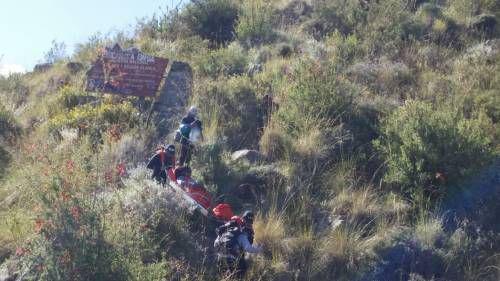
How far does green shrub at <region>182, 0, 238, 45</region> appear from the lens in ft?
56.3

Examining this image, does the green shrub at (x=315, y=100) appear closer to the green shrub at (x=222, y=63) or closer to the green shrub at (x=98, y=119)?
the green shrub at (x=222, y=63)

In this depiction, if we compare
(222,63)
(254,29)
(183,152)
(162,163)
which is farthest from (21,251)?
(254,29)

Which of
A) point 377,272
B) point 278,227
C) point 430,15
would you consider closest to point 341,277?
point 377,272

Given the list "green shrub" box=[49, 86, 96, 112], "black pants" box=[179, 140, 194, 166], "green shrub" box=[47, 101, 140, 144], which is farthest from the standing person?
"green shrub" box=[49, 86, 96, 112]

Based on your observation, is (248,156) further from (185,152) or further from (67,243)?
(67,243)

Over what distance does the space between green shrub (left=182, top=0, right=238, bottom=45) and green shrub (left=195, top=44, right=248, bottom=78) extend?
217 cm

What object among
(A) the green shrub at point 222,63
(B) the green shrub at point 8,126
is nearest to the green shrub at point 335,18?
(A) the green shrub at point 222,63

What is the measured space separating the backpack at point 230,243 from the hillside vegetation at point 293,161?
319 mm

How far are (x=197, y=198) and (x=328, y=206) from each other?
1.94 meters

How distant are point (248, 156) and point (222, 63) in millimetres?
4067

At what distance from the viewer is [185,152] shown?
1040 centimetres

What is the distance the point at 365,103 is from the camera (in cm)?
1205

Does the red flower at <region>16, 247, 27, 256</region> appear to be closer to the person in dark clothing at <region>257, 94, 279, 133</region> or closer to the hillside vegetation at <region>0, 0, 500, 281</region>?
the hillside vegetation at <region>0, 0, 500, 281</region>

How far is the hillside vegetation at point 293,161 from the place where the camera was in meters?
7.74
